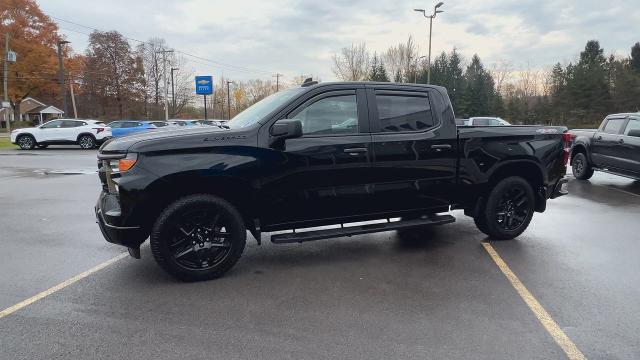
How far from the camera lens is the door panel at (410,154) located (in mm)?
4957

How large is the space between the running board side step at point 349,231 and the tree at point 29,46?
5542cm

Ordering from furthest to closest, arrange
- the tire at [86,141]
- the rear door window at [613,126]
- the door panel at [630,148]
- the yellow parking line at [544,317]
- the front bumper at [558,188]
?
the tire at [86,141] → the rear door window at [613,126] → the door panel at [630,148] → the front bumper at [558,188] → the yellow parking line at [544,317]

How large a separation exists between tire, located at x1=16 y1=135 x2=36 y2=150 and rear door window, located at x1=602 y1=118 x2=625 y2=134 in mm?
24891

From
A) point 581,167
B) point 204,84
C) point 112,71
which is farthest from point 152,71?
point 581,167

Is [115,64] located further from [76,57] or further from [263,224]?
[263,224]

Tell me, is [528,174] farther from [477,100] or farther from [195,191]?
[477,100]

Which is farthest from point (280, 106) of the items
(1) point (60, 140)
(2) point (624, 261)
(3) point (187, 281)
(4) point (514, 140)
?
(1) point (60, 140)

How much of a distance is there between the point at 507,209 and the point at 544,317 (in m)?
2.45

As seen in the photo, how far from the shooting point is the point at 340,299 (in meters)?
4.01

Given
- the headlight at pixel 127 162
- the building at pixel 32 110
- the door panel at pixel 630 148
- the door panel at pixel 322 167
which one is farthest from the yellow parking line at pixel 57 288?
the building at pixel 32 110

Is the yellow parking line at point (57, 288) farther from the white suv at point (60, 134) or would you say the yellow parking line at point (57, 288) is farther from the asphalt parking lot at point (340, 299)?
the white suv at point (60, 134)

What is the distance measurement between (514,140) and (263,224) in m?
3.43

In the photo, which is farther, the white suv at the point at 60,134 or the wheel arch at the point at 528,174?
the white suv at the point at 60,134

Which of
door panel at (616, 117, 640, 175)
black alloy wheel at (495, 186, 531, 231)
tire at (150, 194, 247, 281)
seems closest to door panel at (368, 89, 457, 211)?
black alloy wheel at (495, 186, 531, 231)
